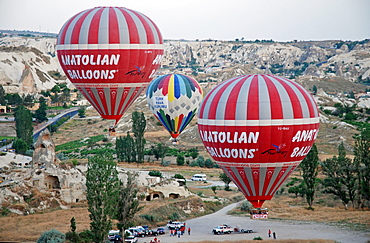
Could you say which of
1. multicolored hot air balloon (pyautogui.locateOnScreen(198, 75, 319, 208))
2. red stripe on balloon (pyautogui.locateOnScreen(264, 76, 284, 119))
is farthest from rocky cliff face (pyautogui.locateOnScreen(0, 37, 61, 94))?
red stripe on balloon (pyautogui.locateOnScreen(264, 76, 284, 119))

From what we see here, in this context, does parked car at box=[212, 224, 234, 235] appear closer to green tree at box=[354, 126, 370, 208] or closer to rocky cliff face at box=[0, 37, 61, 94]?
green tree at box=[354, 126, 370, 208]

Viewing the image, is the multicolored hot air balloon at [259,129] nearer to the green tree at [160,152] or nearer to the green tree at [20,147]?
the green tree at [160,152]

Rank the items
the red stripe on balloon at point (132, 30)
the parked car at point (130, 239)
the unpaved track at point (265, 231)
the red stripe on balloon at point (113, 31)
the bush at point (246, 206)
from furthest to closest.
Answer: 1. the bush at point (246, 206)
2. the unpaved track at point (265, 231)
3. the parked car at point (130, 239)
4. the red stripe on balloon at point (132, 30)
5. the red stripe on balloon at point (113, 31)

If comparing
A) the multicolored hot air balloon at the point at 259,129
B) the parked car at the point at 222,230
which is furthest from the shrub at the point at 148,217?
the multicolored hot air balloon at the point at 259,129

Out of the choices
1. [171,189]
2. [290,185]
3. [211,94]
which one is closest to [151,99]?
[171,189]

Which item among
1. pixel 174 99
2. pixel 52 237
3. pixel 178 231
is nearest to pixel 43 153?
pixel 174 99

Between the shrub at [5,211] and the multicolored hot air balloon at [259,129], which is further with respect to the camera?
the shrub at [5,211]

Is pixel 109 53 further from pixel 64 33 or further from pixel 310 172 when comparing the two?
pixel 310 172
